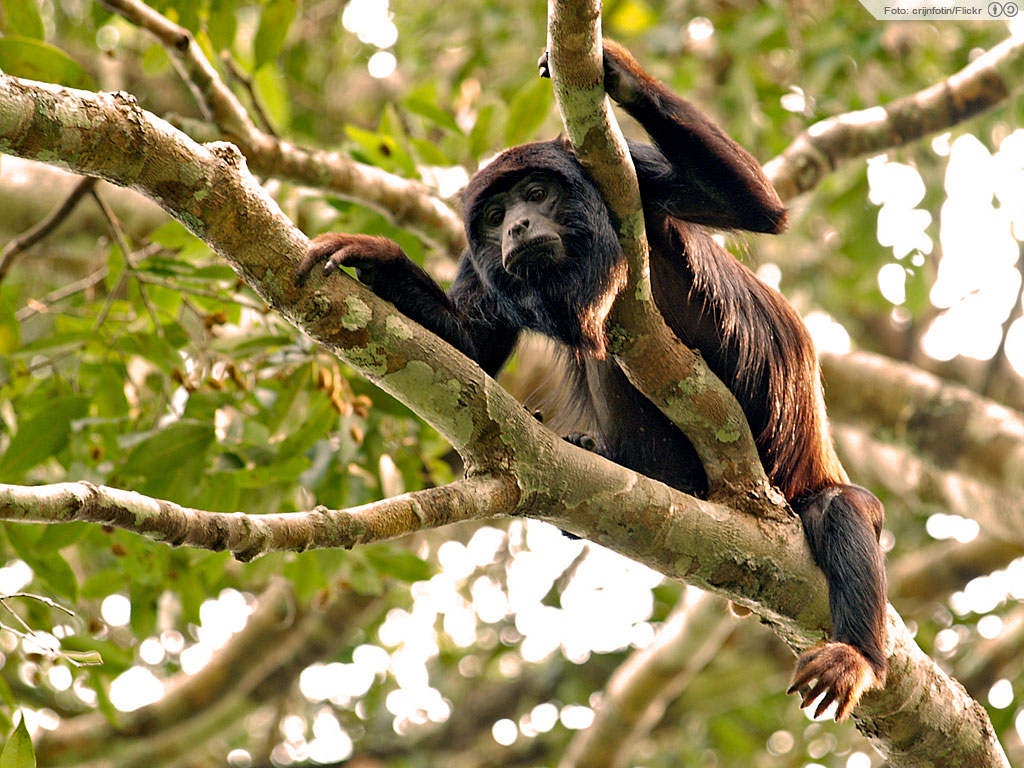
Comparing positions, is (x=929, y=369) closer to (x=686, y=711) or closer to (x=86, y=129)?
(x=686, y=711)

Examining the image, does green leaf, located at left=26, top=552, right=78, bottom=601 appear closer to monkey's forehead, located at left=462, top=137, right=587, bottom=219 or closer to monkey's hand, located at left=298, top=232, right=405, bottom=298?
monkey's hand, located at left=298, top=232, right=405, bottom=298

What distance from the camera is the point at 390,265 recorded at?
9.84ft

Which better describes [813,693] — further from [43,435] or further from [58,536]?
[43,435]

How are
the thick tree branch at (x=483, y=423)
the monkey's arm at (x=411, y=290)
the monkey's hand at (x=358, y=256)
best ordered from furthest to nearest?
the monkey's arm at (x=411, y=290), the monkey's hand at (x=358, y=256), the thick tree branch at (x=483, y=423)

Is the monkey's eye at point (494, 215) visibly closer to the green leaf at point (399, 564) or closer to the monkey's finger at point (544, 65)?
the monkey's finger at point (544, 65)

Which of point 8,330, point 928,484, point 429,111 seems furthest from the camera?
point 928,484

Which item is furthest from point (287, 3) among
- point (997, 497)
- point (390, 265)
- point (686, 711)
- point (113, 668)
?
point (686, 711)

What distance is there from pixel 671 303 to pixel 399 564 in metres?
1.56

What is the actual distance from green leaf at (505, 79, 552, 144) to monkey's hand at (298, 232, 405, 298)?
1.91 meters

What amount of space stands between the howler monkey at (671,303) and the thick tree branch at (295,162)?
79 cm

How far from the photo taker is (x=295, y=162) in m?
4.26

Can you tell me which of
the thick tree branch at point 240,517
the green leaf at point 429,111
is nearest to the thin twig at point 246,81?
the green leaf at point 429,111

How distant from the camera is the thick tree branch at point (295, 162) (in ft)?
12.1

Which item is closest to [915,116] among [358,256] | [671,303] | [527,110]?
[527,110]
